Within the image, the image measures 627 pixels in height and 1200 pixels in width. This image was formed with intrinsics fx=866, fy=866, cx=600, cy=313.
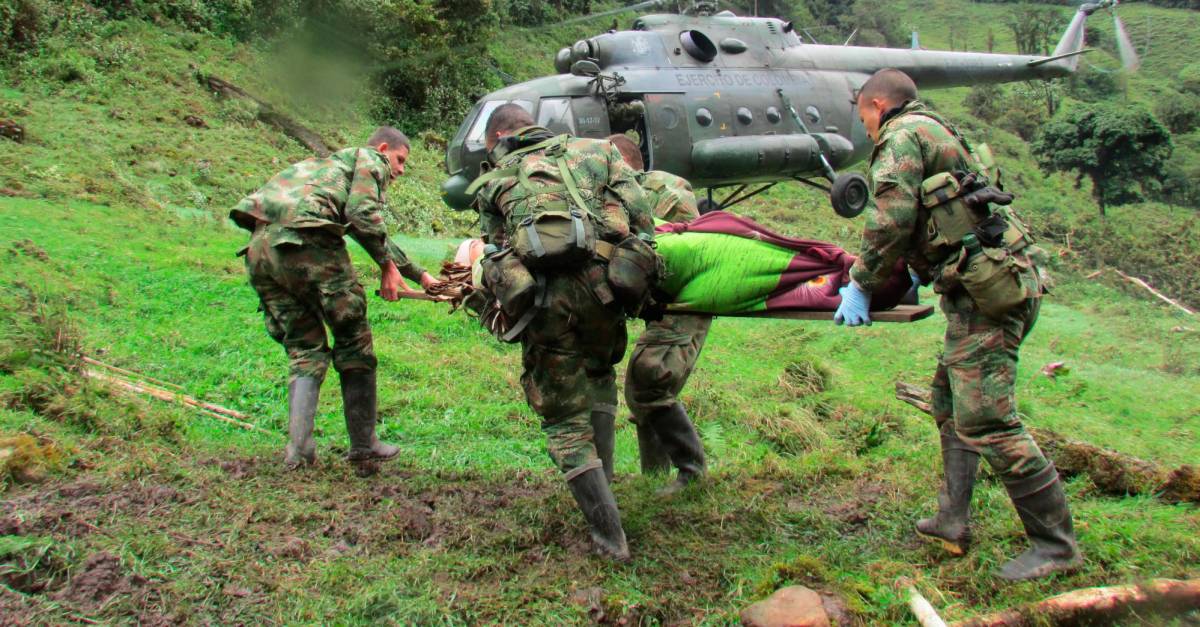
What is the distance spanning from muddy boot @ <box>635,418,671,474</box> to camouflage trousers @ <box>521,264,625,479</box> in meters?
1.03

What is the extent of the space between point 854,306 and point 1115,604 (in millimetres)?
1543

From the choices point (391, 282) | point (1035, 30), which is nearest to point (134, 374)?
point (391, 282)

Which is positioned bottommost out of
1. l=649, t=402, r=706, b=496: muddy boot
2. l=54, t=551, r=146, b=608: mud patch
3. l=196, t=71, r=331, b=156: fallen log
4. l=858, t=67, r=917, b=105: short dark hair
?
l=196, t=71, r=331, b=156: fallen log

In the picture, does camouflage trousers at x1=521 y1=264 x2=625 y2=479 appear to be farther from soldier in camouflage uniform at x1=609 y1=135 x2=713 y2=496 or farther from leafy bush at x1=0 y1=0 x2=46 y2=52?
leafy bush at x1=0 y1=0 x2=46 y2=52

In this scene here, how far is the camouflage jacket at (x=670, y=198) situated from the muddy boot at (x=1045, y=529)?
2.62 metres

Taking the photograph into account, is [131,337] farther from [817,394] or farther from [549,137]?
[817,394]

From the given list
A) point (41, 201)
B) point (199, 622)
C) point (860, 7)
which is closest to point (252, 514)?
point (199, 622)

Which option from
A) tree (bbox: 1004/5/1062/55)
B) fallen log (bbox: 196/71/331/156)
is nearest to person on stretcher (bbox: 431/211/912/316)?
fallen log (bbox: 196/71/331/156)

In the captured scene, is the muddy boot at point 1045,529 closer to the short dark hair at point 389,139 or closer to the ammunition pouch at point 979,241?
the ammunition pouch at point 979,241

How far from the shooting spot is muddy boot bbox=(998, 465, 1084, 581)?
3631mm

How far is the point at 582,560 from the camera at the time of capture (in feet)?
13.0

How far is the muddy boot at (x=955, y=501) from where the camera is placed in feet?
12.9

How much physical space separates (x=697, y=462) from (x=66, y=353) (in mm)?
4207

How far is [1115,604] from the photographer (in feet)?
10.8
